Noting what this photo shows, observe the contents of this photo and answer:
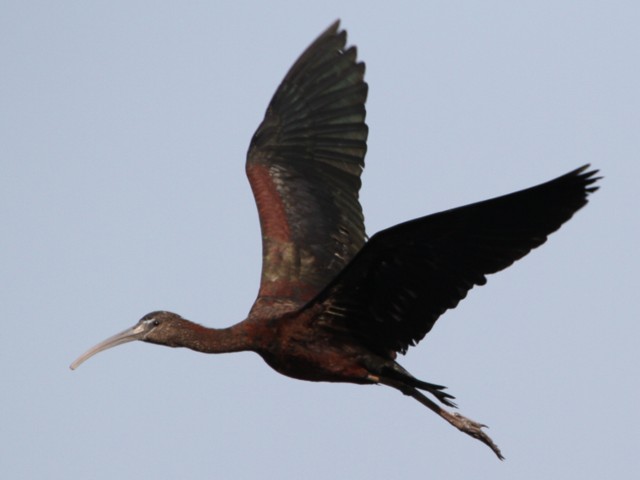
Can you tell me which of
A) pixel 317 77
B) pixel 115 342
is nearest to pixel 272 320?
pixel 115 342

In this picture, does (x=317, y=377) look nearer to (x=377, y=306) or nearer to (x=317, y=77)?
(x=377, y=306)

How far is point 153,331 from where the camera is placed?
11859 millimetres

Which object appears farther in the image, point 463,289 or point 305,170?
point 305,170

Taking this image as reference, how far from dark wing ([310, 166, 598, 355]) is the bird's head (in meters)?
1.47

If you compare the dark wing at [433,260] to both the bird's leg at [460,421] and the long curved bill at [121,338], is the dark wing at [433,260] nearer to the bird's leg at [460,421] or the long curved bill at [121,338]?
the bird's leg at [460,421]

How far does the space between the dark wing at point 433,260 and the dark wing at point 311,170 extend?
1.43 meters

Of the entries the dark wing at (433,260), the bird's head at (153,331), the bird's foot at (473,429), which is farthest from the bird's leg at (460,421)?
the bird's head at (153,331)

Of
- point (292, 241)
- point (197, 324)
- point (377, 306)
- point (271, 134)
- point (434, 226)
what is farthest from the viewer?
point (271, 134)

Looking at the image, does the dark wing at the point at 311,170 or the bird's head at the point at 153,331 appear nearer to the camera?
the bird's head at the point at 153,331

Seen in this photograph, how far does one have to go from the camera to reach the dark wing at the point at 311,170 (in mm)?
12711

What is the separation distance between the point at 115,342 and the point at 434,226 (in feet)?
11.5

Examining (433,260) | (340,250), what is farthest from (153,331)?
(433,260)

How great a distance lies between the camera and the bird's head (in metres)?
11.8

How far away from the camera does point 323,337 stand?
11258 millimetres
